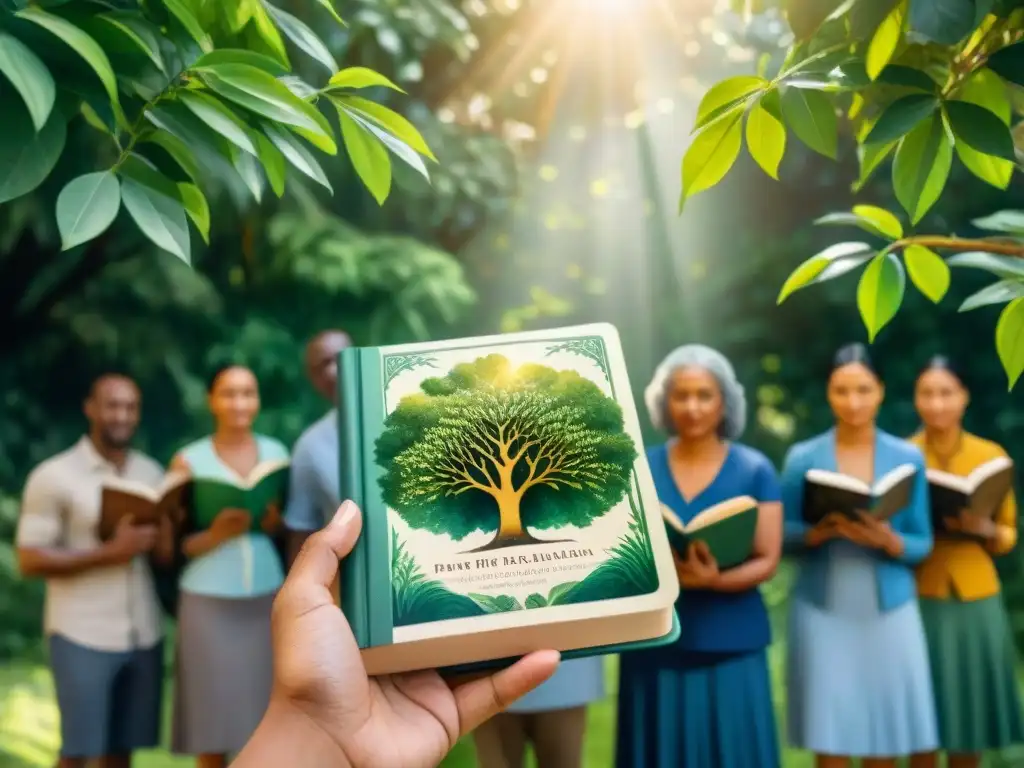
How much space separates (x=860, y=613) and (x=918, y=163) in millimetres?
1711

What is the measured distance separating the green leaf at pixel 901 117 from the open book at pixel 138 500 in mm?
2190

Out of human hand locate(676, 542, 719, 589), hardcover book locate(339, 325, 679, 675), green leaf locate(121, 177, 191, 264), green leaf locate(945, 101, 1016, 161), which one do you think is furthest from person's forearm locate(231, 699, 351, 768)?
human hand locate(676, 542, 719, 589)

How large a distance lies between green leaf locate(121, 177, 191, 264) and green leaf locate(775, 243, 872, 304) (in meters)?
0.64

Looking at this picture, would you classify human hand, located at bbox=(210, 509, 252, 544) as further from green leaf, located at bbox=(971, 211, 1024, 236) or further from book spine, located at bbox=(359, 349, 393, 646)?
green leaf, located at bbox=(971, 211, 1024, 236)

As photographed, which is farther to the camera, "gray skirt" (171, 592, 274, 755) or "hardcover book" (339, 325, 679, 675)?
"gray skirt" (171, 592, 274, 755)

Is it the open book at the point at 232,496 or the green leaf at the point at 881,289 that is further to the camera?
the open book at the point at 232,496

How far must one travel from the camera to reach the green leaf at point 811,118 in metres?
0.90

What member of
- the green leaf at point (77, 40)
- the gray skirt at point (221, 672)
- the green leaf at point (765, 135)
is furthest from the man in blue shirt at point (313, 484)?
the green leaf at point (77, 40)

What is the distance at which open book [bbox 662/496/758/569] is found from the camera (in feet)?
6.68

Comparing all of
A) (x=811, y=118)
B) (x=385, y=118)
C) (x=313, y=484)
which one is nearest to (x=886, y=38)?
(x=811, y=118)

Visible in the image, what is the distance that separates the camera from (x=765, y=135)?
0.91m

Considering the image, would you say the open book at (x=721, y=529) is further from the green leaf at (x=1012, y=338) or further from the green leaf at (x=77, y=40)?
the green leaf at (x=77, y=40)

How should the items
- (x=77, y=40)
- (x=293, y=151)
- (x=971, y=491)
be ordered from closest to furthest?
A: (x=77, y=40)
(x=293, y=151)
(x=971, y=491)

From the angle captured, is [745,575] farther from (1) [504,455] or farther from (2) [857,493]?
(1) [504,455]
